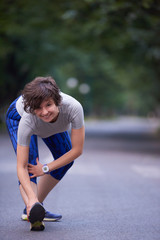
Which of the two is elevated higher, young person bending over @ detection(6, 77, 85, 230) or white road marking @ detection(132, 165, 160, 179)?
young person bending over @ detection(6, 77, 85, 230)

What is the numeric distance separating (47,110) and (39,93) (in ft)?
0.59

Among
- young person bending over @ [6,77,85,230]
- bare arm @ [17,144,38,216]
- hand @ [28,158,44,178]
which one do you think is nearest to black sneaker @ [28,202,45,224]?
young person bending over @ [6,77,85,230]

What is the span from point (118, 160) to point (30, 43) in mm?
18356


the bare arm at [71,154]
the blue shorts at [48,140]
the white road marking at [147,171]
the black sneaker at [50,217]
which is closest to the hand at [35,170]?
the bare arm at [71,154]

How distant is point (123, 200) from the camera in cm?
684

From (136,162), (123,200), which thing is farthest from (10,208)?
(136,162)

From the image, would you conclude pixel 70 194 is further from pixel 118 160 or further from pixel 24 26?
pixel 24 26

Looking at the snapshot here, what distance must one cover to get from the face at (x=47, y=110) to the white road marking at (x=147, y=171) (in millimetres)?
5661

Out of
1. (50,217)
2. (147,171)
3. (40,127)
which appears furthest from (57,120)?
(147,171)

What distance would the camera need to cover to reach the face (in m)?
4.20

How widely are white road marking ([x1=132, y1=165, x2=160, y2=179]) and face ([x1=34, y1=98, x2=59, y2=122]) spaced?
5.66 metres

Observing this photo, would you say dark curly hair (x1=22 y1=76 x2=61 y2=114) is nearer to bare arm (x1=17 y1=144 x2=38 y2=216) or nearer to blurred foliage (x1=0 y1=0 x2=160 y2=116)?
bare arm (x1=17 y1=144 x2=38 y2=216)

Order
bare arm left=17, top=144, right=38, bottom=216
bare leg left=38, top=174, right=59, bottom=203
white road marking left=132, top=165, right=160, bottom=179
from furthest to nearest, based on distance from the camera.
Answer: white road marking left=132, top=165, right=160, bottom=179 < bare leg left=38, top=174, right=59, bottom=203 < bare arm left=17, top=144, right=38, bottom=216

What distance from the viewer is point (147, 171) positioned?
10.6m
